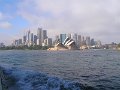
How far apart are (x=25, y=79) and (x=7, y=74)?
339cm

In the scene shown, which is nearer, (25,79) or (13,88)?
(13,88)

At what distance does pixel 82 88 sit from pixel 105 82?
3.56m

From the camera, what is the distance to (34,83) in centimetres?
1917

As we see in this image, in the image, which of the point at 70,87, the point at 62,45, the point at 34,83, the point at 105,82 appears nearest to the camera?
the point at 70,87

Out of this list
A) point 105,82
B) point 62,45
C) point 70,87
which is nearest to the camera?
point 70,87

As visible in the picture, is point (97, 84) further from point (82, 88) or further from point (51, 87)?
point (51, 87)

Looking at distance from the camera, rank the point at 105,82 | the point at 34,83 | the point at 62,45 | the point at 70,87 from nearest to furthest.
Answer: the point at 70,87
the point at 34,83
the point at 105,82
the point at 62,45

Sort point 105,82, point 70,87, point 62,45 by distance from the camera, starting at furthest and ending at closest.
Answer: point 62,45 < point 105,82 < point 70,87

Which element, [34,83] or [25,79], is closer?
[34,83]

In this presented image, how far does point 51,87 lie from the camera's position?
1789cm

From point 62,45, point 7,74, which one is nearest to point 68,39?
point 62,45

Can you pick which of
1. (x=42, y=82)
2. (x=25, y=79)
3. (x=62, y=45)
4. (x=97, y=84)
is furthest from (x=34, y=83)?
(x=62, y=45)

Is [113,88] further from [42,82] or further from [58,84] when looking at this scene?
[42,82]

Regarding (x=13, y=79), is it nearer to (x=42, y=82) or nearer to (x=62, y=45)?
(x=42, y=82)
